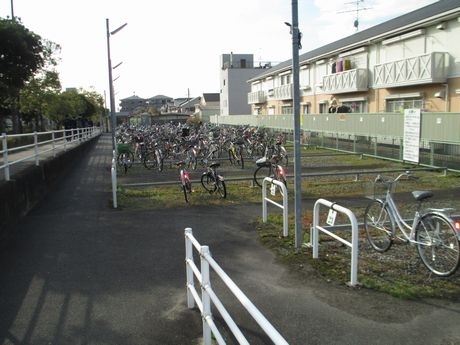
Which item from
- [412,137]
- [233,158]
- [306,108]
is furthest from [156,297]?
[306,108]

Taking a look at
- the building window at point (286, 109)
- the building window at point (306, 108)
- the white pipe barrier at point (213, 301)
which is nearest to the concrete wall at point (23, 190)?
the white pipe barrier at point (213, 301)

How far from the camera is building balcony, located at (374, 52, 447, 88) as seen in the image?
18.8 metres

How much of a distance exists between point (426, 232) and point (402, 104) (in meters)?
18.6

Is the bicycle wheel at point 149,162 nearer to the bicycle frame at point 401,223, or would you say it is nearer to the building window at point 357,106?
the bicycle frame at point 401,223

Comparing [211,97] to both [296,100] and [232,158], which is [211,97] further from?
[296,100]

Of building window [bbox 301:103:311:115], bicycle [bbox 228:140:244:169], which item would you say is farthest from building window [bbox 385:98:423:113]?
building window [bbox 301:103:311:115]

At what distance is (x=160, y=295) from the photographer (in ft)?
14.9

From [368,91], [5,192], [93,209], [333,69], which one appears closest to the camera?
[5,192]

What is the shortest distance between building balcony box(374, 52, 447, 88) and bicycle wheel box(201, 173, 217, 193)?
41.9 ft

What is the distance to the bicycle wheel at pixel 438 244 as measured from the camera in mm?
4566

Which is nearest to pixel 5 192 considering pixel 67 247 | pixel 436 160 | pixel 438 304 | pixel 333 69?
pixel 67 247

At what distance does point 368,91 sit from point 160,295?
22.5m

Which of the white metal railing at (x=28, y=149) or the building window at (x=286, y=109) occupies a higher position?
the building window at (x=286, y=109)

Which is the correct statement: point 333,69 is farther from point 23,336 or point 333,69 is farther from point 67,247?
point 23,336
